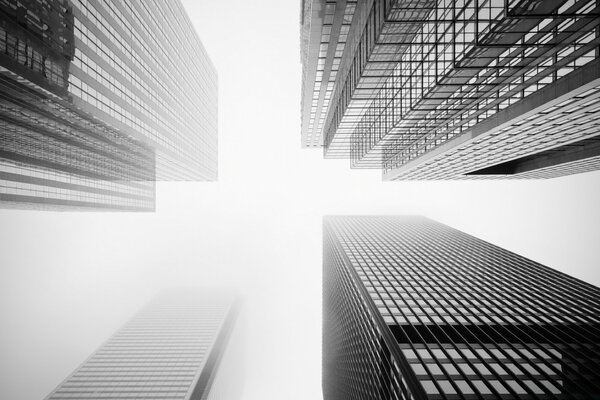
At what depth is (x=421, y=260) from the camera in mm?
73938

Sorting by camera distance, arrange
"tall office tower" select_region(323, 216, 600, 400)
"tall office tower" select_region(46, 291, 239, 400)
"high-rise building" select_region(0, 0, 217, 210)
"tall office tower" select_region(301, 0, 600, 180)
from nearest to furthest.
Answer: "tall office tower" select_region(301, 0, 600, 180) → "tall office tower" select_region(323, 216, 600, 400) → "high-rise building" select_region(0, 0, 217, 210) → "tall office tower" select_region(46, 291, 239, 400)

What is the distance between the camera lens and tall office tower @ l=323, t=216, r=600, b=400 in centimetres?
2753

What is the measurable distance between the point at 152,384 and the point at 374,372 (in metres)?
105

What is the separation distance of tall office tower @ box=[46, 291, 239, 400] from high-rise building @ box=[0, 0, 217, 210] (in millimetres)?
62884

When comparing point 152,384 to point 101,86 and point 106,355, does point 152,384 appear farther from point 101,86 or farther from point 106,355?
point 101,86

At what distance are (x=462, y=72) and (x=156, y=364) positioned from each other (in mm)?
142870

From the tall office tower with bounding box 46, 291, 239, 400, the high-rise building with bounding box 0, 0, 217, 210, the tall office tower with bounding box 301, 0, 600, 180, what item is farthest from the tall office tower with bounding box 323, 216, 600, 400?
the tall office tower with bounding box 46, 291, 239, 400

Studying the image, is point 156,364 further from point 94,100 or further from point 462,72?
point 462,72

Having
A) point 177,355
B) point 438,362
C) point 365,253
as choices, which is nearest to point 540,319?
point 438,362

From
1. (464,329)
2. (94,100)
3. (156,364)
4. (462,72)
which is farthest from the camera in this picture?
(156,364)

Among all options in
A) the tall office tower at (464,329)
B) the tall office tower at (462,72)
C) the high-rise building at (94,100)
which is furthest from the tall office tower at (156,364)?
the tall office tower at (462,72)

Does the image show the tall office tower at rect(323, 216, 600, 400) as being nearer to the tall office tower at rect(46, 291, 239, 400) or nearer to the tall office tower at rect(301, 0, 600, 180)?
the tall office tower at rect(301, 0, 600, 180)

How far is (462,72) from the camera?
29.9 m

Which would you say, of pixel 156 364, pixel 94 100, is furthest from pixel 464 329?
pixel 156 364
